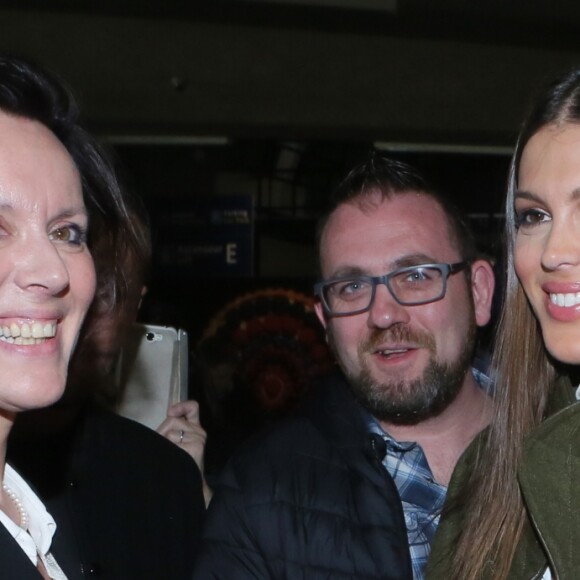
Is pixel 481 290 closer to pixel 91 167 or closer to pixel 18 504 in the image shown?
pixel 91 167

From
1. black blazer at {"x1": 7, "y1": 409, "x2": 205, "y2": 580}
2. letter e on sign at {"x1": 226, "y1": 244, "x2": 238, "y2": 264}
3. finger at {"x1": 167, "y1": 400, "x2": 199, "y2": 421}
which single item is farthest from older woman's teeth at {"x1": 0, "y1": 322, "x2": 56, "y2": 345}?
letter e on sign at {"x1": 226, "y1": 244, "x2": 238, "y2": 264}

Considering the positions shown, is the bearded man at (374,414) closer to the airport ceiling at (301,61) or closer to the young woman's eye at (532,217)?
the young woman's eye at (532,217)

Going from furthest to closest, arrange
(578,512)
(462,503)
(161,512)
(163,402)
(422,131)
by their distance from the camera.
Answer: (422,131) < (163,402) < (161,512) < (462,503) < (578,512)

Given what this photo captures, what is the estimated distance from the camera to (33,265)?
140 cm

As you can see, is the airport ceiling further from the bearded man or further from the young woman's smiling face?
the young woman's smiling face

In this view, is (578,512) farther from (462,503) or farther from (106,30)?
(106,30)

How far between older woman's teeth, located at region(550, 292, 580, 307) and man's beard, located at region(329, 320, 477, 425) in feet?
2.41

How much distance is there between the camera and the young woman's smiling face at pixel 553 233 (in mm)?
1533

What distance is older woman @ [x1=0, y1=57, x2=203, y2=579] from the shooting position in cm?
141

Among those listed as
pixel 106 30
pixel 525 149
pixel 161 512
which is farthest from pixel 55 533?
pixel 106 30

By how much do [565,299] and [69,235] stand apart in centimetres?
81

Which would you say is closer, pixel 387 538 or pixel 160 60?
pixel 387 538

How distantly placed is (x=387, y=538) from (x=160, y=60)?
13.9ft

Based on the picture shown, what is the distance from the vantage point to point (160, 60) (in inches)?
223
